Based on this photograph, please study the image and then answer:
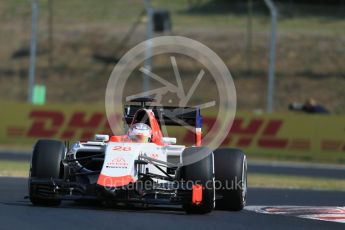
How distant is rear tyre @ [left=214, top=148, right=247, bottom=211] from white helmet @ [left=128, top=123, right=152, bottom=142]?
100 centimetres

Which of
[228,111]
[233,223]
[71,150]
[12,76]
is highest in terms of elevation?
[12,76]

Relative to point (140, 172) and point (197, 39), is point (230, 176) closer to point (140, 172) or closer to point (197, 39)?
point (140, 172)

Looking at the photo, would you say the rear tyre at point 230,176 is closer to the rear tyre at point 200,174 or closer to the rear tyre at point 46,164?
the rear tyre at point 200,174

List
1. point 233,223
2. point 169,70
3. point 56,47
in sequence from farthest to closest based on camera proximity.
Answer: point 56,47
point 169,70
point 233,223

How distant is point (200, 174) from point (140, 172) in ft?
2.60

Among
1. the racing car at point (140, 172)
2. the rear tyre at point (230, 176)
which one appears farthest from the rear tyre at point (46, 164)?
the rear tyre at point (230, 176)

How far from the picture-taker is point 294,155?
29734 millimetres

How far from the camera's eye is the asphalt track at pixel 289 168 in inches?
988

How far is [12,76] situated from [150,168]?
1344 inches

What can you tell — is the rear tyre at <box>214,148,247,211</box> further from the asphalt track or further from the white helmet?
the asphalt track

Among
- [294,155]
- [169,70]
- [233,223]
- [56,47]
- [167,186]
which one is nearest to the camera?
[233,223]

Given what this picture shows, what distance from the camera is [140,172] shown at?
12273 millimetres

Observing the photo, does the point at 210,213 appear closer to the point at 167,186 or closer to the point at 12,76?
the point at 167,186

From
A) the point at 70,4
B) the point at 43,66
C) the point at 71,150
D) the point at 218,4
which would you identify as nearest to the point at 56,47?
the point at 43,66
